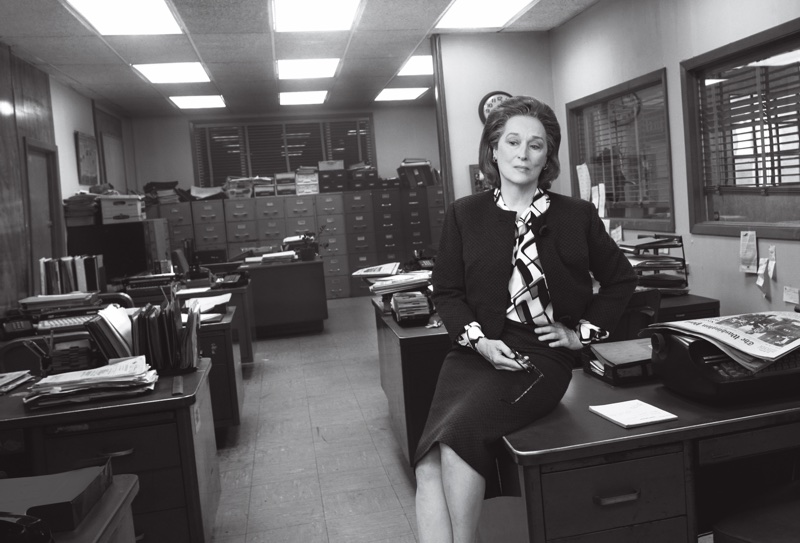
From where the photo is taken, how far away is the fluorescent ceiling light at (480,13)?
5.04 meters

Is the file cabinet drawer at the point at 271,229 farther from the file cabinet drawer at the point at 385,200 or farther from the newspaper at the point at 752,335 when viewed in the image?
the newspaper at the point at 752,335

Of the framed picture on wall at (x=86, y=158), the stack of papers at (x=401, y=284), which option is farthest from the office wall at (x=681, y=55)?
the framed picture on wall at (x=86, y=158)

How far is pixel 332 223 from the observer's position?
30.8 feet

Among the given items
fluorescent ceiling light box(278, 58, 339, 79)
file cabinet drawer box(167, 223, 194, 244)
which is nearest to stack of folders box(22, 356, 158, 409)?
fluorescent ceiling light box(278, 58, 339, 79)

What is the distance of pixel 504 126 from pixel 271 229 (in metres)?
7.68

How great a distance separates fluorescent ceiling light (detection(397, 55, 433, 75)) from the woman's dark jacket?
5.33m

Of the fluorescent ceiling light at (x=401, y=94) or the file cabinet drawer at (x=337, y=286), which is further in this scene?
the file cabinet drawer at (x=337, y=286)

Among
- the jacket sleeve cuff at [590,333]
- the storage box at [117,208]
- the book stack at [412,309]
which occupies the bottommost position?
the book stack at [412,309]

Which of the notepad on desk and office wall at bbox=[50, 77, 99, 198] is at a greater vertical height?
office wall at bbox=[50, 77, 99, 198]

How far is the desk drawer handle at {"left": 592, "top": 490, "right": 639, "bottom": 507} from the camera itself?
1403mm

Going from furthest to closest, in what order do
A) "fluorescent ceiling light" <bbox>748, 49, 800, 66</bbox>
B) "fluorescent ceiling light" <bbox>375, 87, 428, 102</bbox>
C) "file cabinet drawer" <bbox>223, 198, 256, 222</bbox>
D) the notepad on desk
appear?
"file cabinet drawer" <bbox>223, 198, 256, 222</bbox>, "fluorescent ceiling light" <bbox>375, 87, 428, 102</bbox>, "fluorescent ceiling light" <bbox>748, 49, 800, 66</bbox>, the notepad on desk

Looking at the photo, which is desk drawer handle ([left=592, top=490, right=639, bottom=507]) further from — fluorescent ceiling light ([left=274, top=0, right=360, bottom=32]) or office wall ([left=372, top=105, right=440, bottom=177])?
office wall ([left=372, top=105, right=440, bottom=177])

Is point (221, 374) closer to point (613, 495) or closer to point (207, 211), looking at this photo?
point (613, 495)

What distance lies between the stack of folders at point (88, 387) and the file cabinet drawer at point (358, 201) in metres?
7.32
